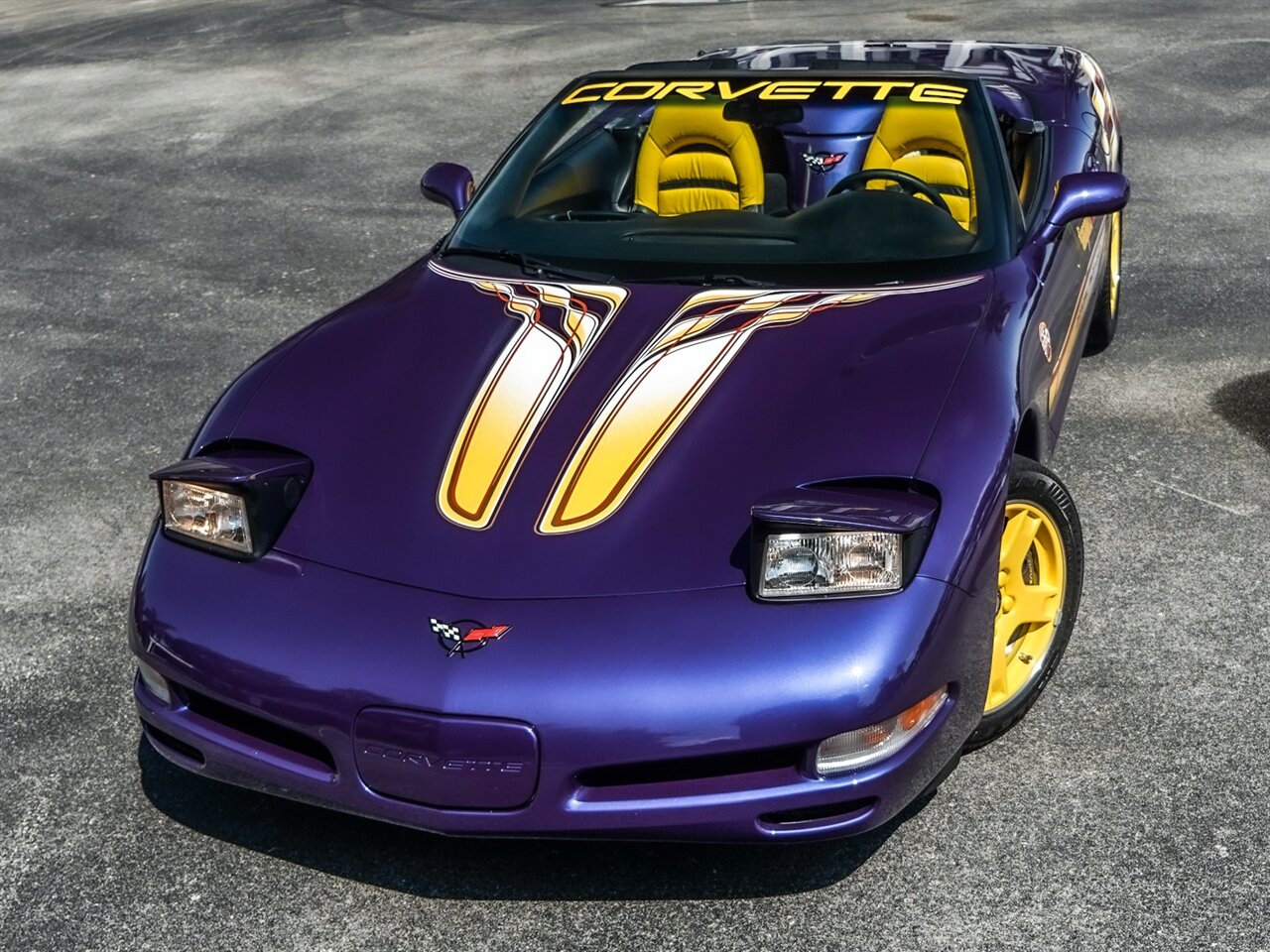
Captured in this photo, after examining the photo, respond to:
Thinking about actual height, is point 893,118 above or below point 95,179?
above

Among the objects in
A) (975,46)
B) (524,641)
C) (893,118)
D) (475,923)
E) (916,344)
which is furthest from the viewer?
(975,46)

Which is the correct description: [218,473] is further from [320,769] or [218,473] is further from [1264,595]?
[1264,595]

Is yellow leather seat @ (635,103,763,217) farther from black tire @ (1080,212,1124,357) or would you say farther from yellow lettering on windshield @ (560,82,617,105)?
black tire @ (1080,212,1124,357)

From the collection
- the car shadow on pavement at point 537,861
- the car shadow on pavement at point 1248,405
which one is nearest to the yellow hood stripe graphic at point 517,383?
the car shadow on pavement at point 537,861

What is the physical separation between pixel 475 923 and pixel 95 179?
6.86 metres

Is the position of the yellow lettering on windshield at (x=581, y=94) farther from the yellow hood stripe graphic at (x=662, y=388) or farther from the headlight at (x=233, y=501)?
the headlight at (x=233, y=501)

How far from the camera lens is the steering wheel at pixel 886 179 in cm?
436

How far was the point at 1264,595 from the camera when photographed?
4176mm

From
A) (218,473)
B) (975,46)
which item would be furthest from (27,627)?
(975,46)

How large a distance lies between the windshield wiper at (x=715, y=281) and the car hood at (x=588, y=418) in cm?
4

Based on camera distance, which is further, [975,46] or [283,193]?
[283,193]

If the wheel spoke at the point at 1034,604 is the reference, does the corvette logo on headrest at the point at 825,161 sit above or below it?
above

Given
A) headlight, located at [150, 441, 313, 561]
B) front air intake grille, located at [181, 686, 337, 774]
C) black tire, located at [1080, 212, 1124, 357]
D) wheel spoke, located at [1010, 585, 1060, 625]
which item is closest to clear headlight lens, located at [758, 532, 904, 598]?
wheel spoke, located at [1010, 585, 1060, 625]

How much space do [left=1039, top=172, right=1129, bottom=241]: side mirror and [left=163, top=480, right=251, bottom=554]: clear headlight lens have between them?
2273 millimetres
